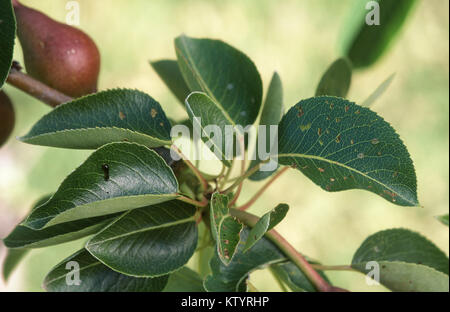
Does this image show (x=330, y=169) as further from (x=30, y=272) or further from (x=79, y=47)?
(x=30, y=272)

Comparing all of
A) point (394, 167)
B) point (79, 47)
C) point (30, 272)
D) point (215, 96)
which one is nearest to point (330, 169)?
point (394, 167)

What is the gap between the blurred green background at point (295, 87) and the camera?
1.81 metres

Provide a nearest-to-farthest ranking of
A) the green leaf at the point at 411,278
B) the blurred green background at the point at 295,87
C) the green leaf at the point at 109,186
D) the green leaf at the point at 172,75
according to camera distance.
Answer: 1. the green leaf at the point at 109,186
2. the green leaf at the point at 411,278
3. the green leaf at the point at 172,75
4. the blurred green background at the point at 295,87

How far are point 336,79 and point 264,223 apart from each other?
273 millimetres

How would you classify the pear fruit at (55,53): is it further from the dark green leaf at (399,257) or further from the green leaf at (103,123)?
the dark green leaf at (399,257)

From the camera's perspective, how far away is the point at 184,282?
63 cm

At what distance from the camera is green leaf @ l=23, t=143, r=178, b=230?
43cm

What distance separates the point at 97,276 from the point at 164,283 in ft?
0.23

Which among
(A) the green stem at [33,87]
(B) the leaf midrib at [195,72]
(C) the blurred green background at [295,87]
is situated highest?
(C) the blurred green background at [295,87]

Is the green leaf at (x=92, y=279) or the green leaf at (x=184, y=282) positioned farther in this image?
the green leaf at (x=184, y=282)

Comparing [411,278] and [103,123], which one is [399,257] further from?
[103,123]

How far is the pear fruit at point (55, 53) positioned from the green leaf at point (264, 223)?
28 cm

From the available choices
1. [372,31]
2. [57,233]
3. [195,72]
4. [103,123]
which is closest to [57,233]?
[57,233]

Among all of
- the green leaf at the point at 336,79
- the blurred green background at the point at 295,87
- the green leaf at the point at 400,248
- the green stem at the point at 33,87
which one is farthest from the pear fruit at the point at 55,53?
the blurred green background at the point at 295,87
